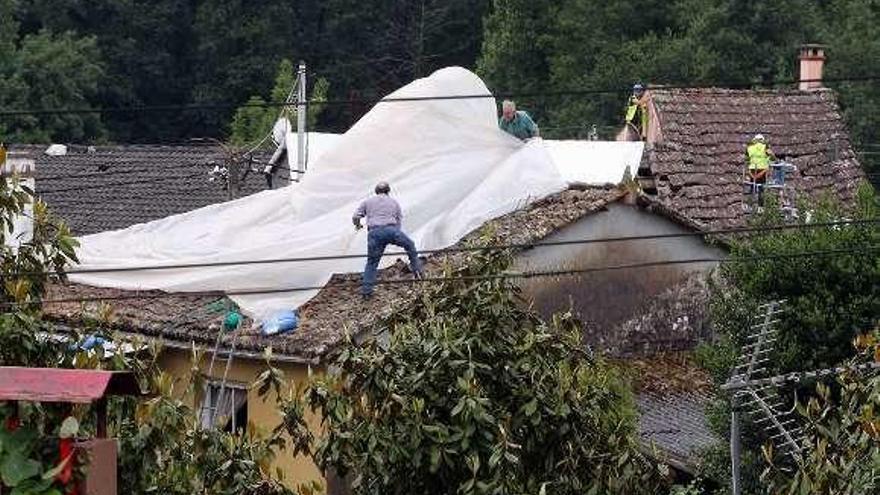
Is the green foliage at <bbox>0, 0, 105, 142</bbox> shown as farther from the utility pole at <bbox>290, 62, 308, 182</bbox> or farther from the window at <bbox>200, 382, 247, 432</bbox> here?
the window at <bbox>200, 382, 247, 432</bbox>

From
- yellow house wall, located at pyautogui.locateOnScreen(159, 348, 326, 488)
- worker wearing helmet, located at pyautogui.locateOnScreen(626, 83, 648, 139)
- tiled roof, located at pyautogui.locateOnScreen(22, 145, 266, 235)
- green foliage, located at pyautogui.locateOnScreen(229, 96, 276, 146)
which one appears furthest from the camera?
green foliage, located at pyautogui.locateOnScreen(229, 96, 276, 146)

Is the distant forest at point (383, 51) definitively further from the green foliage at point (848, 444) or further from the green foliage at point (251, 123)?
the green foliage at point (848, 444)

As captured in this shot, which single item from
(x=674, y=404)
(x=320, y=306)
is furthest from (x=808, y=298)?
(x=320, y=306)

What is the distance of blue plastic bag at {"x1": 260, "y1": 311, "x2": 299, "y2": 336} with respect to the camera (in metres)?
20.4

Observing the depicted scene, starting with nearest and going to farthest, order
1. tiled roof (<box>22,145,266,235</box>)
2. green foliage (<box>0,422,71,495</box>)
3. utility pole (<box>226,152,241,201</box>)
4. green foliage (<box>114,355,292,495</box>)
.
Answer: green foliage (<box>0,422,71,495</box>), green foliage (<box>114,355,292,495</box>), utility pole (<box>226,152,241,201</box>), tiled roof (<box>22,145,266,235</box>)

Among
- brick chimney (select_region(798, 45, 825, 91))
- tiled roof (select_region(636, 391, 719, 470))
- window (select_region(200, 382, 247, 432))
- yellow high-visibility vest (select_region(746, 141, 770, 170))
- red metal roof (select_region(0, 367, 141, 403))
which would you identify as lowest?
tiled roof (select_region(636, 391, 719, 470))

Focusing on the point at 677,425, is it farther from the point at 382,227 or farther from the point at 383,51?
the point at 383,51

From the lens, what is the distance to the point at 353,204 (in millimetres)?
22984

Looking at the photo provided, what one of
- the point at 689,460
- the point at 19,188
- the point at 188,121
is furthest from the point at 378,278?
the point at 188,121

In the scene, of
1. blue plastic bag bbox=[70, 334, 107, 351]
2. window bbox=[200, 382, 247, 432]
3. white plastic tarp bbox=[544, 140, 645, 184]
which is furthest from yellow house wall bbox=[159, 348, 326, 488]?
blue plastic bag bbox=[70, 334, 107, 351]

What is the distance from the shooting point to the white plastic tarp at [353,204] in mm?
21719

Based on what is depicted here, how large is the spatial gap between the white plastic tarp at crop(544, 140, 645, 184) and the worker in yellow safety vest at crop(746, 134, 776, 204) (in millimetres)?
1532

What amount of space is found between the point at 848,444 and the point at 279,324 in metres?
9.87

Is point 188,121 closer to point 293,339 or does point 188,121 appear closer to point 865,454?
point 293,339
